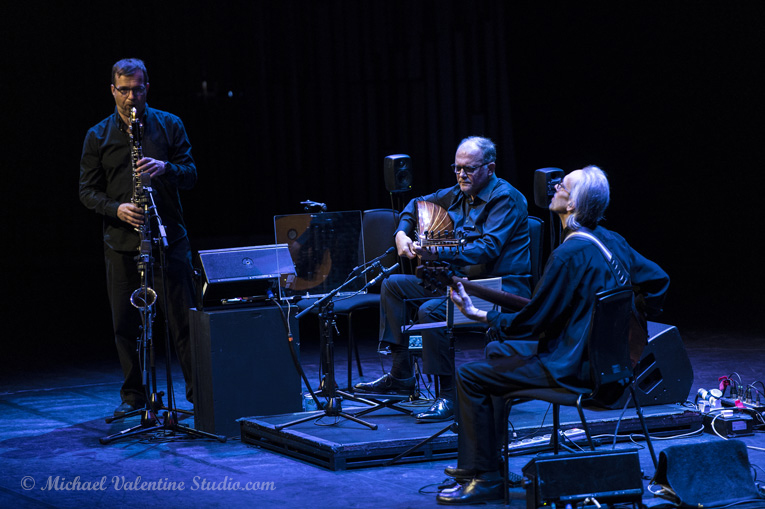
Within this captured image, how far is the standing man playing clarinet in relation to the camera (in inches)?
198

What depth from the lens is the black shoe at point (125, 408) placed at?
16.6ft

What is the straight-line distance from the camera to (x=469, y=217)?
4.92 metres

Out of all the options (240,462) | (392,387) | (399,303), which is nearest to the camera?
(240,462)

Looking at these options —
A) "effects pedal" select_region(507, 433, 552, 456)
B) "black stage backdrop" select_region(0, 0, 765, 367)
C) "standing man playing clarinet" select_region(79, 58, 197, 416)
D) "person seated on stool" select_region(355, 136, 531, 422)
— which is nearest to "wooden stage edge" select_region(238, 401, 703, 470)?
"effects pedal" select_region(507, 433, 552, 456)

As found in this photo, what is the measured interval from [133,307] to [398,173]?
1.61 metres

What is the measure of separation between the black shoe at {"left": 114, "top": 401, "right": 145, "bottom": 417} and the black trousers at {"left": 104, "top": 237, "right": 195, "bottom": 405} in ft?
0.06

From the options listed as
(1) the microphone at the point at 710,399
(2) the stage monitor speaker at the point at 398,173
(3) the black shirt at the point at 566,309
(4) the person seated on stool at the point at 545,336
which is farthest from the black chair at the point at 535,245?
(3) the black shirt at the point at 566,309

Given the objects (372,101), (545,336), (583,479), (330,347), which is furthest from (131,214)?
(372,101)

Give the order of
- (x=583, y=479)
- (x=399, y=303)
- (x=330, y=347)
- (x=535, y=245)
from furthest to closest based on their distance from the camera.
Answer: (x=399, y=303) → (x=535, y=245) → (x=330, y=347) → (x=583, y=479)

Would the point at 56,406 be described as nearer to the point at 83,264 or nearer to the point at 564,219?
the point at 564,219

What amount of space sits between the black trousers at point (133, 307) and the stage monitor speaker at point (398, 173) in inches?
46.0

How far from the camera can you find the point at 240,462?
166 inches

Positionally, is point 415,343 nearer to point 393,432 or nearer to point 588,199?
point 393,432

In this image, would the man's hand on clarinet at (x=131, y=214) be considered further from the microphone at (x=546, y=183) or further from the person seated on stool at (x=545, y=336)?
the microphone at (x=546, y=183)
